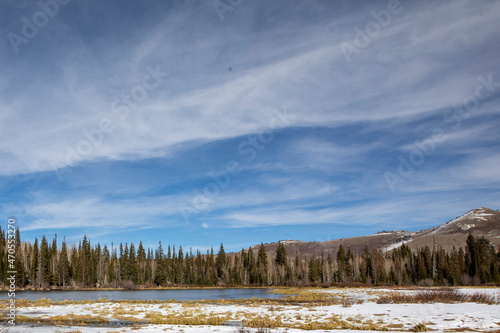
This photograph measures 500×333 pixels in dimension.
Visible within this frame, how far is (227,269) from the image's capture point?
17875cm

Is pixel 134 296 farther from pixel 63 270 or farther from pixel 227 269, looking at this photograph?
pixel 227 269

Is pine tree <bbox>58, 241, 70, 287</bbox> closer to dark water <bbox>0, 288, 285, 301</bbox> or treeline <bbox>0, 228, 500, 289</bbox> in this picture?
treeline <bbox>0, 228, 500, 289</bbox>

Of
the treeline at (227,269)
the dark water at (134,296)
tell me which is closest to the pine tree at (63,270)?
the treeline at (227,269)

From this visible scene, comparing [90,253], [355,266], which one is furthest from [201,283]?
[355,266]

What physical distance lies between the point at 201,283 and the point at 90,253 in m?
45.9

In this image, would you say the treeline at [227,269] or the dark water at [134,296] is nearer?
the dark water at [134,296]

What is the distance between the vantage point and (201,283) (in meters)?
160

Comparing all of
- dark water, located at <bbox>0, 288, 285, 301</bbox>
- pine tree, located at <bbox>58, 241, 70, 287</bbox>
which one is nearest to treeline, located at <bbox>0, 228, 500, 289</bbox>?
pine tree, located at <bbox>58, 241, 70, 287</bbox>

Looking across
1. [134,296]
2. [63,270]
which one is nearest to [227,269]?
[63,270]

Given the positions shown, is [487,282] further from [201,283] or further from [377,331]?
[377,331]

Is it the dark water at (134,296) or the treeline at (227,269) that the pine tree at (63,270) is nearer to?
the treeline at (227,269)

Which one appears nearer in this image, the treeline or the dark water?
the dark water

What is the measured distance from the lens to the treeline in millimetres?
124438

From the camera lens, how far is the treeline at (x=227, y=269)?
408 feet
